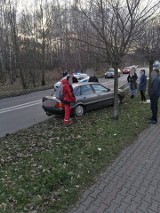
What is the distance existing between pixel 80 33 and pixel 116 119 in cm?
324

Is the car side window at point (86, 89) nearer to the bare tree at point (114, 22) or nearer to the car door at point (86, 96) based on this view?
the car door at point (86, 96)

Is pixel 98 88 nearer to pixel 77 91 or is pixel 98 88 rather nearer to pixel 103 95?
pixel 103 95

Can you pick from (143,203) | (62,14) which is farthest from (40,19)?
(143,203)

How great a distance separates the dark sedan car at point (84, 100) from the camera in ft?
32.6

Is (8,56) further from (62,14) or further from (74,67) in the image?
(62,14)

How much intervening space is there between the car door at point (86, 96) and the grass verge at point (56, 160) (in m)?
1.72

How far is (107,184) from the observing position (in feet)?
14.0

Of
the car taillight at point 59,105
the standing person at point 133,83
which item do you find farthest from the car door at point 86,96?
the standing person at point 133,83

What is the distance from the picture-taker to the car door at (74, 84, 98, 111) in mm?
10391

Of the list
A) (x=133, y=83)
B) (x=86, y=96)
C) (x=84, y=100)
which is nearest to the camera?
(x=84, y=100)

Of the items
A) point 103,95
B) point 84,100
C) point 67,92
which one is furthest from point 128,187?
point 103,95

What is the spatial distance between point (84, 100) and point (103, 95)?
47.0 inches

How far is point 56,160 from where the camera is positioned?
5.15m

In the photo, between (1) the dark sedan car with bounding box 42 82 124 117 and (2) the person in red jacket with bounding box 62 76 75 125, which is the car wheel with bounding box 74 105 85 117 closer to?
(1) the dark sedan car with bounding box 42 82 124 117
